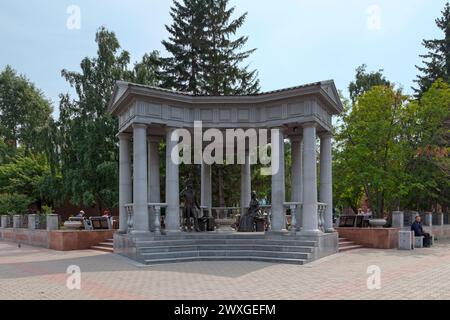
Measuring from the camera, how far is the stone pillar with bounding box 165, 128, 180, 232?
17.8 meters

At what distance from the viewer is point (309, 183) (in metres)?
17.3

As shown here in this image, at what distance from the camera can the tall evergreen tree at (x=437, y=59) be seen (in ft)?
139

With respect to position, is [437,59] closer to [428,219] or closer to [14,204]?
[428,219]

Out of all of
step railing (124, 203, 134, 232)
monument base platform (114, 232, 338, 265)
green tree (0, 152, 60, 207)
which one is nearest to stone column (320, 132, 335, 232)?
monument base platform (114, 232, 338, 265)

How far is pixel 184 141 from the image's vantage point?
72.0 ft

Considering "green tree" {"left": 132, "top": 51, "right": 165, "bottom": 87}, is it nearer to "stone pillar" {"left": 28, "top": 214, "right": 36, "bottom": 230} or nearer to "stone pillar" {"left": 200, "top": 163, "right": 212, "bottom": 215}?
"stone pillar" {"left": 28, "top": 214, "right": 36, "bottom": 230}

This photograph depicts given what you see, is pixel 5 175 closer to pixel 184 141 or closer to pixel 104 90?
pixel 104 90

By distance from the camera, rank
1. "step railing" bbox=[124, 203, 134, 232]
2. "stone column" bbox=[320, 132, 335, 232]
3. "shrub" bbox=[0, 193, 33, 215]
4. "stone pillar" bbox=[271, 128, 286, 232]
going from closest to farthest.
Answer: "stone pillar" bbox=[271, 128, 286, 232]
"step railing" bbox=[124, 203, 134, 232]
"stone column" bbox=[320, 132, 335, 232]
"shrub" bbox=[0, 193, 33, 215]

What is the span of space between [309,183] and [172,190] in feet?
16.6

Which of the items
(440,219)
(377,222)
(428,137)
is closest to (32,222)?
(377,222)

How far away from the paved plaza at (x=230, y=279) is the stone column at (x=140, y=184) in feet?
4.57

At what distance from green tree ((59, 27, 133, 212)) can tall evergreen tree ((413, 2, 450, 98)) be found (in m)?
25.8

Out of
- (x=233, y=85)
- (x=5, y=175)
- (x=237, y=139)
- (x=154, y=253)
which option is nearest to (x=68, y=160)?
(x=5, y=175)
